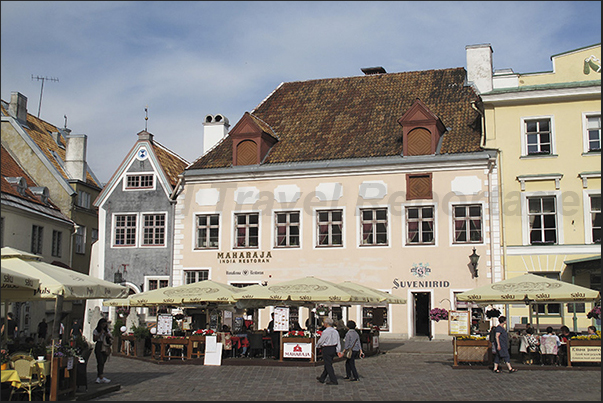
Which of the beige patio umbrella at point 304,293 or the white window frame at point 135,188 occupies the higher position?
the white window frame at point 135,188

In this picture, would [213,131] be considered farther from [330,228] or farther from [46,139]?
[46,139]

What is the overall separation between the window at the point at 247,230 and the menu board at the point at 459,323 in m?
12.1

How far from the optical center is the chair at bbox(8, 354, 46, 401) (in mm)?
12727

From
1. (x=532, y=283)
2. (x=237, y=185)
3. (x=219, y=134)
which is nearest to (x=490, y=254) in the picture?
(x=532, y=283)

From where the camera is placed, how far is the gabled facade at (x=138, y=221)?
31.1 metres

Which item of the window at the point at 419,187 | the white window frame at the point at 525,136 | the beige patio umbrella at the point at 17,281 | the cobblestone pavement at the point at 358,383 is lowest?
the cobblestone pavement at the point at 358,383

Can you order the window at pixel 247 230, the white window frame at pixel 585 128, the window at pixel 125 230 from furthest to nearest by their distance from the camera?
the window at pixel 125 230 → the window at pixel 247 230 → the white window frame at pixel 585 128

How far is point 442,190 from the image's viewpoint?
27906 mm

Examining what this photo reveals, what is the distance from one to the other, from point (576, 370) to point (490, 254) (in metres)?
9.37

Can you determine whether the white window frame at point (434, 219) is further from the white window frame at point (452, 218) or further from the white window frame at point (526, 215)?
the white window frame at point (526, 215)

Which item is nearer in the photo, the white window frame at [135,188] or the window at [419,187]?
the window at [419,187]

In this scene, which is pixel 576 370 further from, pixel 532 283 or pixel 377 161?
pixel 377 161

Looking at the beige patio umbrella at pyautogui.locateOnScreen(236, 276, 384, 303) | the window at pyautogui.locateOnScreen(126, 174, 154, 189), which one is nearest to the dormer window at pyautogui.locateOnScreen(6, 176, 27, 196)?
the window at pyautogui.locateOnScreen(126, 174, 154, 189)

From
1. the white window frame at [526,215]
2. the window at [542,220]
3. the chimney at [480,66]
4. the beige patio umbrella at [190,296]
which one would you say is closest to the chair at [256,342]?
the beige patio umbrella at [190,296]
